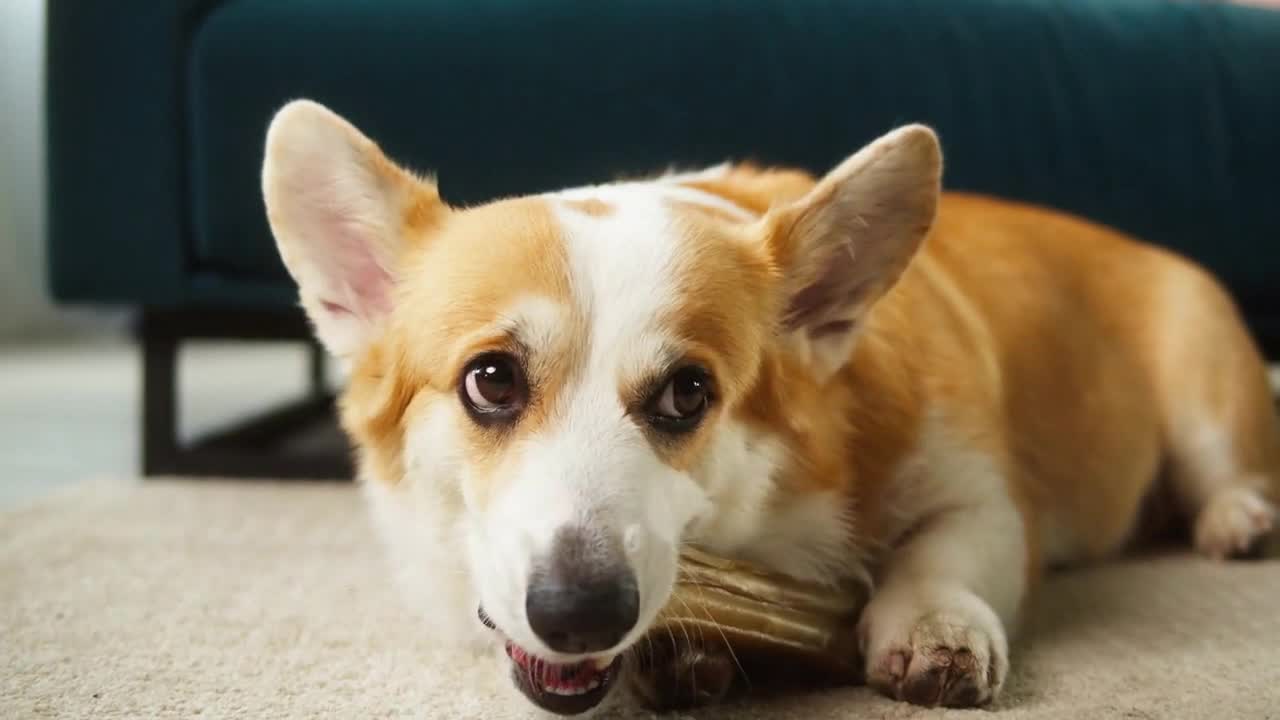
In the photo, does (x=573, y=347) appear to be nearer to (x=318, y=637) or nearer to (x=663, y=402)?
(x=663, y=402)

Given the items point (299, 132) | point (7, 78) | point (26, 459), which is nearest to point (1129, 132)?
point (299, 132)

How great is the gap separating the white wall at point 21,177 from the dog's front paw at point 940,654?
433 cm

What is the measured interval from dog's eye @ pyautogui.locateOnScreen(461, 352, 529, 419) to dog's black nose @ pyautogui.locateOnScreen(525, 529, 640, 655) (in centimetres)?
19

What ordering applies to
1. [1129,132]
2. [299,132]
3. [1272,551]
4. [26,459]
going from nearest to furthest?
[299,132] < [1272,551] < [1129,132] < [26,459]

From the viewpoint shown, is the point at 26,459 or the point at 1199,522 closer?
the point at 1199,522

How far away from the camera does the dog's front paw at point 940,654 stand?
108 cm

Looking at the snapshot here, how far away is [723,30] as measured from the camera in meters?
2.21

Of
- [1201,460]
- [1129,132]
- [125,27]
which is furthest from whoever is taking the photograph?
[1129,132]

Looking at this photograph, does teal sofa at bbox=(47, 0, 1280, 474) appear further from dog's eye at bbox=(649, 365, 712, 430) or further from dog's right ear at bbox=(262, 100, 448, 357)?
dog's eye at bbox=(649, 365, 712, 430)

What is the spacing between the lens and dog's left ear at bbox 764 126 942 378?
121 centimetres

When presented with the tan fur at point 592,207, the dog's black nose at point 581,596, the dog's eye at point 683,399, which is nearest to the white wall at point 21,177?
the tan fur at point 592,207

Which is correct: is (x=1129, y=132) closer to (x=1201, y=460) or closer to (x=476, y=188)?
(x=1201, y=460)

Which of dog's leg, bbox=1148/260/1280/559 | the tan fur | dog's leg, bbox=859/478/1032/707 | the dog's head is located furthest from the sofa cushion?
dog's leg, bbox=859/478/1032/707

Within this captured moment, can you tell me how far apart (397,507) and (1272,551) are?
1.37 metres
